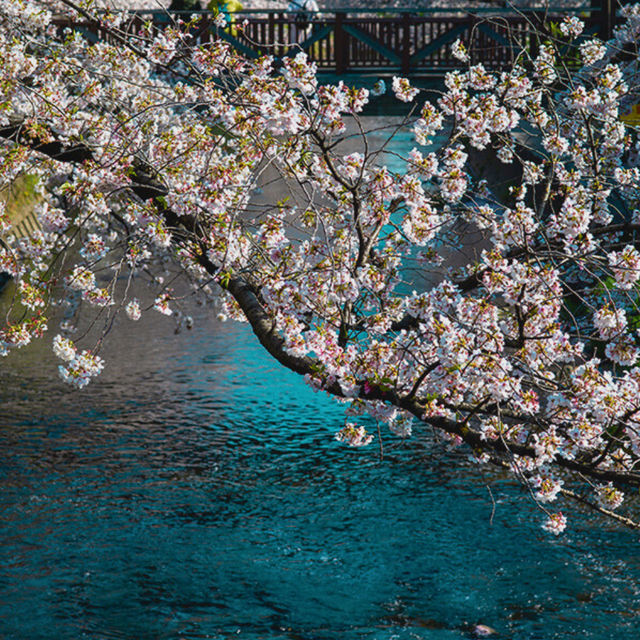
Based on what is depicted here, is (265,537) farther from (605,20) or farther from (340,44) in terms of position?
(605,20)

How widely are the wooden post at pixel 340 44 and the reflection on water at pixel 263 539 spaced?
7.41 metres

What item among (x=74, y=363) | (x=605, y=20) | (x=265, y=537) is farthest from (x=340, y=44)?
(x=74, y=363)

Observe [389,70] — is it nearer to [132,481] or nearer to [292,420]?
[292,420]

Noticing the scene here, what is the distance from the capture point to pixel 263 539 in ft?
28.5

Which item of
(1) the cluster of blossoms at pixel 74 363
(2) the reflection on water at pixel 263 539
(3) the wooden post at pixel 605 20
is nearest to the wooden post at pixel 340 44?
(3) the wooden post at pixel 605 20

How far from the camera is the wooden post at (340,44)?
16469mm

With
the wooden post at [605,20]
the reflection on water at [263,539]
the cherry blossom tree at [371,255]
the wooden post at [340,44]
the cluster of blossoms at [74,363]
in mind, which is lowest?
the reflection on water at [263,539]

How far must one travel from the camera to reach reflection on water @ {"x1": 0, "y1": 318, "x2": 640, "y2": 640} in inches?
294

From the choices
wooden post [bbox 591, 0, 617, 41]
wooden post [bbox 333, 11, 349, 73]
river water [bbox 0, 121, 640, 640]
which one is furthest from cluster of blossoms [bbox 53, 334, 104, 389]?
wooden post [bbox 591, 0, 617, 41]

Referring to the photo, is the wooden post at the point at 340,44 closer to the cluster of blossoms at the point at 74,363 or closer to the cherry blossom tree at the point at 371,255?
the cherry blossom tree at the point at 371,255

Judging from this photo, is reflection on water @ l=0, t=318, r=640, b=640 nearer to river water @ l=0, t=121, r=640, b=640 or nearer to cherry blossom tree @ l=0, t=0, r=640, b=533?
river water @ l=0, t=121, r=640, b=640

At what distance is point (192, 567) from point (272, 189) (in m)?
21.7

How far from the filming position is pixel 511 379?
17.7 ft

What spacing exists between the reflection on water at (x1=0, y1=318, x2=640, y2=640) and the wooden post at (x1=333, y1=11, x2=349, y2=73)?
741 centimetres
